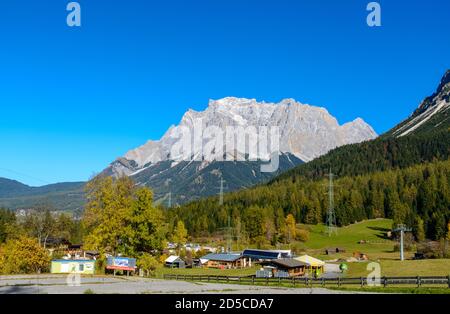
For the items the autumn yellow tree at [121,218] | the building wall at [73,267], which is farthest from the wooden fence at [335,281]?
the building wall at [73,267]

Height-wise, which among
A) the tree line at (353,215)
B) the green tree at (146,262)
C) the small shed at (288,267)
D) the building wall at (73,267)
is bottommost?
the small shed at (288,267)

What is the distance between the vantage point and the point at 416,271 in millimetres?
65062

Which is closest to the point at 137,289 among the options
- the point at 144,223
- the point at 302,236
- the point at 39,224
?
the point at 144,223

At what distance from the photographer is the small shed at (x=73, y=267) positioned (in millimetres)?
62688

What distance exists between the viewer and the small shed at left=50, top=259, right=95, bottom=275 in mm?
62688

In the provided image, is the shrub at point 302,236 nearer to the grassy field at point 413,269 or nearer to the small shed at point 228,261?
the small shed at point 228,261

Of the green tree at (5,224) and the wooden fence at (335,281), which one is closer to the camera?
the wooden fence at (335,281)

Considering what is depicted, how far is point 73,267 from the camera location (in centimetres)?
6338

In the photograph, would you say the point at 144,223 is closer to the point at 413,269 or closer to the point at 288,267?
the point at 288,267

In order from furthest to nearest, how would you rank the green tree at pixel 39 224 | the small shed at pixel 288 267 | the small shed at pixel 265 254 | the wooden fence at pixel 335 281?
the green tree at pixel 39 224, the small shed at pixel 265 254, the small shed at pixel 288 267, the wooden fence at pixel 335 281

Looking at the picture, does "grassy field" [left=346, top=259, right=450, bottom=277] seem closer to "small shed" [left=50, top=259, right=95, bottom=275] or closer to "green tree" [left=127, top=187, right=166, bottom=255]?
"green tree" [left=127, top=187, right=166, bottom=255]
